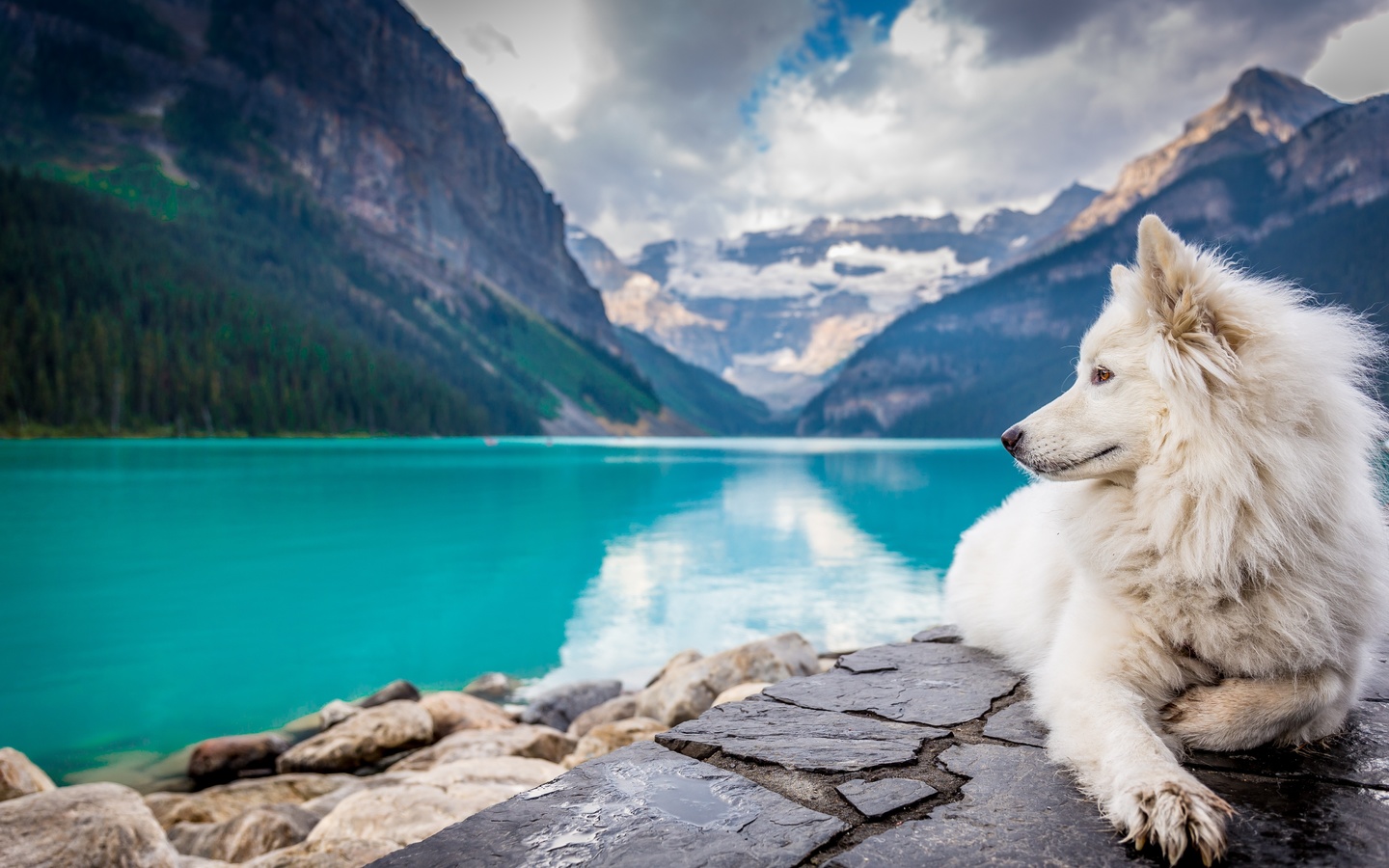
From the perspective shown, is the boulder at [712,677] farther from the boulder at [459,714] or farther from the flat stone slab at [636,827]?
the flat stone slab at [636,827]

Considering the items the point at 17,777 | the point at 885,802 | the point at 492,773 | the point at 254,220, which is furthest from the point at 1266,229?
the point at 254,220

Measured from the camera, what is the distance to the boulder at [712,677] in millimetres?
7137

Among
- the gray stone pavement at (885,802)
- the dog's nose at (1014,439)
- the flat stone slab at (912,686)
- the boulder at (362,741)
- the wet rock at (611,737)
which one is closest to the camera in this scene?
the gray stone pavement at (885,802)

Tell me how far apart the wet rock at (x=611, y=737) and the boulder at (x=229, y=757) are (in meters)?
3.33

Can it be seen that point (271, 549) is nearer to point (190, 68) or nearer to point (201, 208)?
point (201, 208)

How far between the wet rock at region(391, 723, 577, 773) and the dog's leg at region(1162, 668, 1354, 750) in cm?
584

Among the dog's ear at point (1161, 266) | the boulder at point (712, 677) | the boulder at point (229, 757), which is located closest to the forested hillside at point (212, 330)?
the boulder at point (229, 757)

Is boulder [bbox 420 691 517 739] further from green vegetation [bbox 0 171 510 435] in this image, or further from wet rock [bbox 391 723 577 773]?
green vegetation [bbox 0 171 510 435]

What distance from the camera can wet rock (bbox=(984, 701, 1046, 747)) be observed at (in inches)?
95.2

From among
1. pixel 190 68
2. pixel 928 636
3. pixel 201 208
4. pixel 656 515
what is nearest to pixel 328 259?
pixel 201 208

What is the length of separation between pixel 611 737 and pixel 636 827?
5.25m

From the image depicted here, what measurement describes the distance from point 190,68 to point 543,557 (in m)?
222

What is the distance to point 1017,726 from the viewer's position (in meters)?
2.55

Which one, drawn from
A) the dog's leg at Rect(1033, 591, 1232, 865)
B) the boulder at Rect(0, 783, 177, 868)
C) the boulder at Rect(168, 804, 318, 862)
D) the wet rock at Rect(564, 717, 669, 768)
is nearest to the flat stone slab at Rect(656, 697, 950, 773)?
the dog's leg at Rect(1033, 591, 1232, 865)
